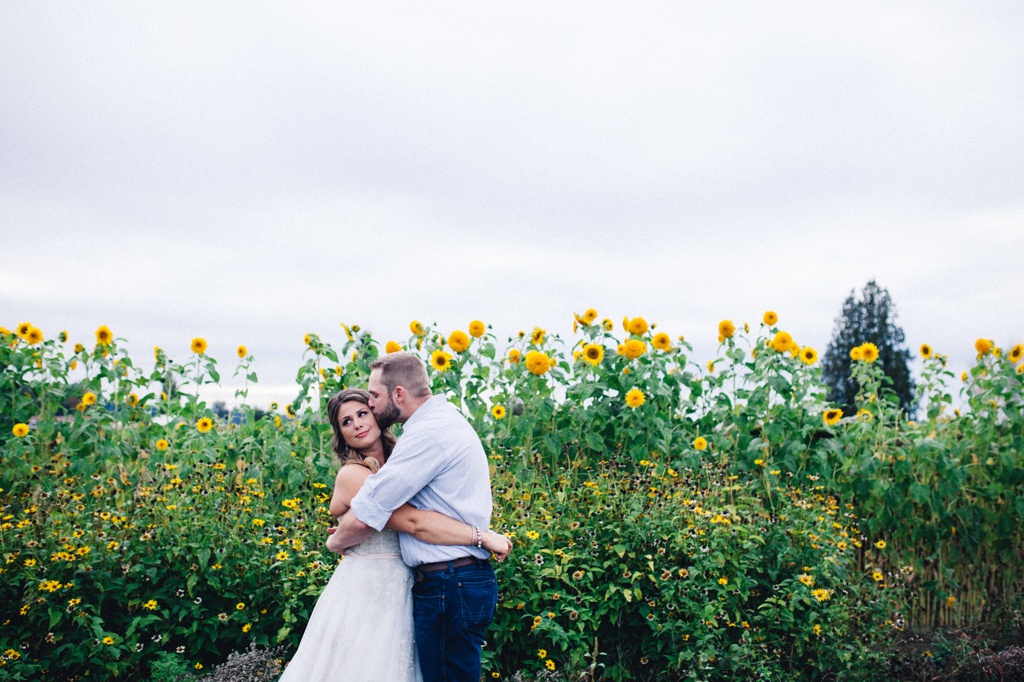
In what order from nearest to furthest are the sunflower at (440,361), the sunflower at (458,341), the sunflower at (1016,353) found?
the sunflower at (440,361), the sunflower at (458,341), the sunflower at (1016,353)

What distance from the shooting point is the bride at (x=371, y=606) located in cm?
309

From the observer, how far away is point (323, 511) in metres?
4.74

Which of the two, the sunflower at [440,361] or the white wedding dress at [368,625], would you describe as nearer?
the white wedding dress at [368,625]

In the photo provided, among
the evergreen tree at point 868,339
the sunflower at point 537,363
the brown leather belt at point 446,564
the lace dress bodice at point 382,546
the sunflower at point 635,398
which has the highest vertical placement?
the evergreen tree at point 868,339

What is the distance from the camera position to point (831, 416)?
20.0 feet

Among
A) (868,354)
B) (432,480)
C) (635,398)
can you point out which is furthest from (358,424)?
(868,354)

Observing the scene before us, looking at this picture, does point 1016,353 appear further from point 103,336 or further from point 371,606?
point 103,336

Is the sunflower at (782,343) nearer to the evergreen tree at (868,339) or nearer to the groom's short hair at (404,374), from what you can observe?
the groom's short hair at (404,374)

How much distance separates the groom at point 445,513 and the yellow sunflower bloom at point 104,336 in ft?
12.8

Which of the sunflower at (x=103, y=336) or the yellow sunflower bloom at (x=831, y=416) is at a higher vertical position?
the sunflower at (x=103, y=336)

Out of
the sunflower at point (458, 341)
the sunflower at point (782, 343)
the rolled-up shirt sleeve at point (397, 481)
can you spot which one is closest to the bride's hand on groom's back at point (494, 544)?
the rolled-up shirt sleeve at point (397, 481)

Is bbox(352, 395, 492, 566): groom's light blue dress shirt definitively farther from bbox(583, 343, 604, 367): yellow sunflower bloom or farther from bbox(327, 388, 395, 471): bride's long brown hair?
bbox(583, 343, 604, 367): yellow sunflower bloom

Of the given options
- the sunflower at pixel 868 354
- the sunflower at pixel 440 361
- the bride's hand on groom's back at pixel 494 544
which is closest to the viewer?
the bride's hand on groom's back at pixel 494 544

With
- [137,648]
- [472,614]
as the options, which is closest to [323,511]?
[137,648]
